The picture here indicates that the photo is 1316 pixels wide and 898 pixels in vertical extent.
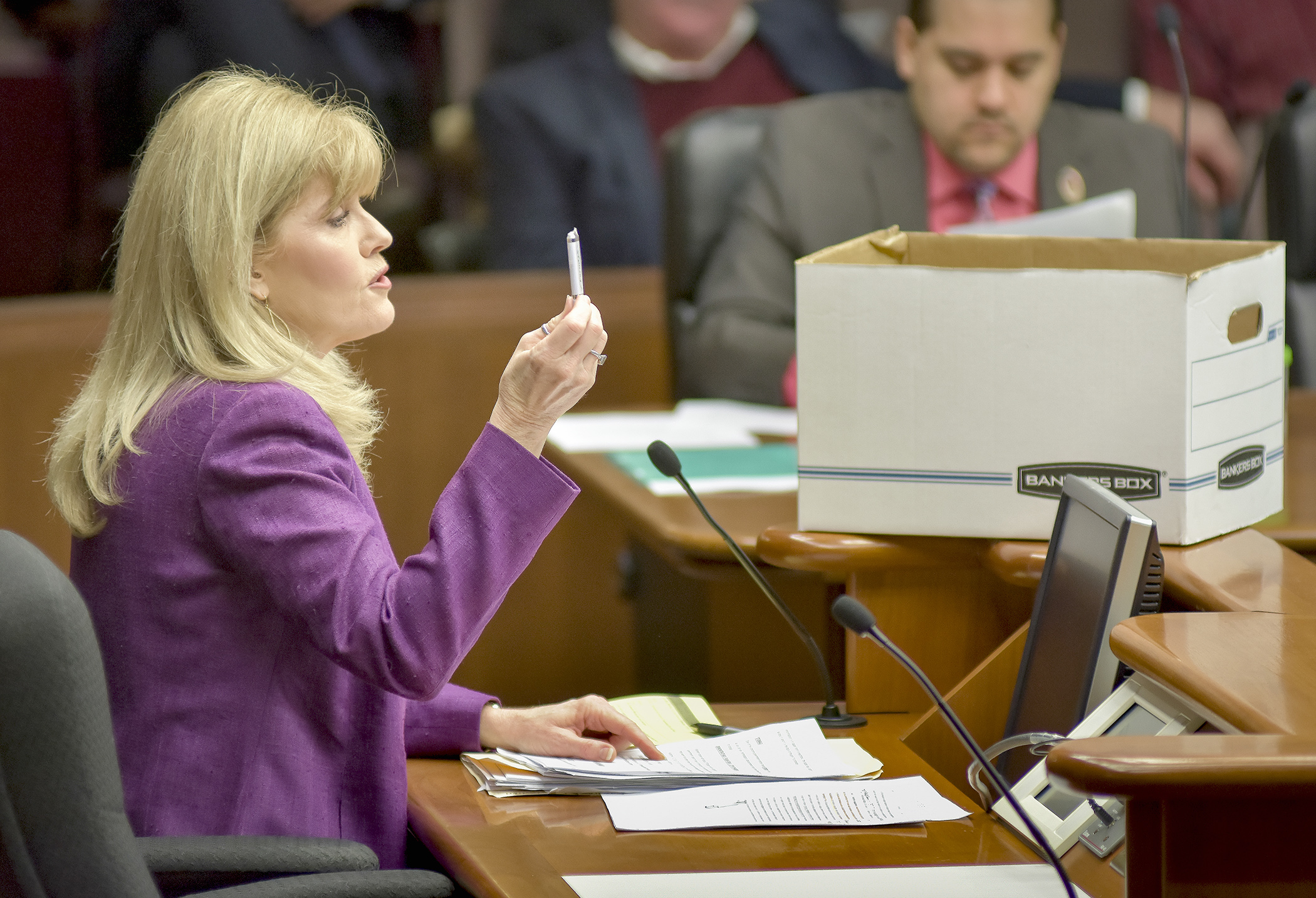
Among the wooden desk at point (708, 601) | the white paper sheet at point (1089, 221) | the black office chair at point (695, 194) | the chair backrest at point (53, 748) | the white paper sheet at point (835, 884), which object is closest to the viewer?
the chair backrest at point (53, 748)

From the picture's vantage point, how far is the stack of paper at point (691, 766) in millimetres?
1211

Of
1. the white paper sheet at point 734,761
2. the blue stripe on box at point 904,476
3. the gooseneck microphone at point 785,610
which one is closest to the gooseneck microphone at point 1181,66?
the blue stripe on box at point 904,476

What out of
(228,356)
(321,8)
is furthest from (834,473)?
(321,8)

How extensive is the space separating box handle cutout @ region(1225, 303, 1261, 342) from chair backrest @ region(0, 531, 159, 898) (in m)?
0.99

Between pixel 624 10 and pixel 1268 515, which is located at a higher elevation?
pixel 624 10

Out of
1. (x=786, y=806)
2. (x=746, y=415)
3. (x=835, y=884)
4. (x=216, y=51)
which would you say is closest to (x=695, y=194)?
(x=746, y=415)

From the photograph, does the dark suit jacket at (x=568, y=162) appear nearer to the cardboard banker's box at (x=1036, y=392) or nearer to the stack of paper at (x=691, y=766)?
the cardboard banker's box at (x=1036, y=392)

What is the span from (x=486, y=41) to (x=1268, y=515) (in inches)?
91.0

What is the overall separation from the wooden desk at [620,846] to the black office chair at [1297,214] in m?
1.83

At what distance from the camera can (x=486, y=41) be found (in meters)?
3.29

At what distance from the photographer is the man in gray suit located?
8.64 feet

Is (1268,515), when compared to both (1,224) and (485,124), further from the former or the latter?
(1,224)

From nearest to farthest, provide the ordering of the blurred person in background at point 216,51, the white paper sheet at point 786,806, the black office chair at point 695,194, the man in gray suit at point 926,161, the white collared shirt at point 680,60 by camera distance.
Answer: the white paper sheet at point 786,806 < the man in gray suit at point 926,161 < the black office chair at point 695,194 < the blurred person in background at point 216,51 < the white collared shirt at point 680,60

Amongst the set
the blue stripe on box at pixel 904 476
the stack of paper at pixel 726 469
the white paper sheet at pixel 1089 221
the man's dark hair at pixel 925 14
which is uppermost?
the man's dark hair at pixel 925 14
